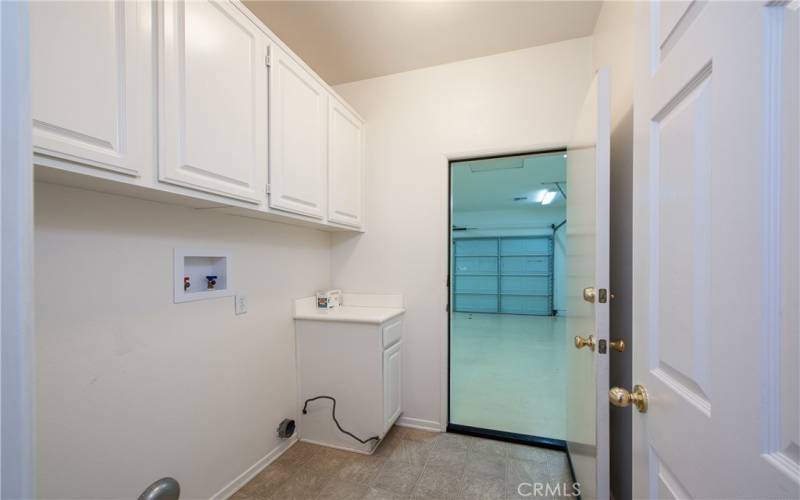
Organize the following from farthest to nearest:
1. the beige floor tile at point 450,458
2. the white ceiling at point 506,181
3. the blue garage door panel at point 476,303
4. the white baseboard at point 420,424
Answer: the blue garage door panel at point 476,303
the white ceiling at point 506,181
the white baseboard at point 420,424
the beige floor tile at point 450,458

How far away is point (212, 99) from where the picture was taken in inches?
46.6

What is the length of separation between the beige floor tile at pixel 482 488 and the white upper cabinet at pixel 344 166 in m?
1.75

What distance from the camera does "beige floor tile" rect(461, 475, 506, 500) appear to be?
1.56 m

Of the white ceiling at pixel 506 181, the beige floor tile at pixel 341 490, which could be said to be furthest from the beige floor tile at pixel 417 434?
the white ceiling at pixel 506 181

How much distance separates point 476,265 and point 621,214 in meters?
6.77

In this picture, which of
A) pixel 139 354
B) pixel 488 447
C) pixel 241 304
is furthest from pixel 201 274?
pixel 488 447

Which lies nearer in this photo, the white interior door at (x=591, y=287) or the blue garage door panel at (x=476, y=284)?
the white interior door at (x=591, y=287)

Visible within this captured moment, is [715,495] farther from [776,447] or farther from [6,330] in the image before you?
[6,330]

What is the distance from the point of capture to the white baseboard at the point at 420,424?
2.19 metres

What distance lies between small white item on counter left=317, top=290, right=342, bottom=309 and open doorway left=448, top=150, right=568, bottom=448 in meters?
0.95

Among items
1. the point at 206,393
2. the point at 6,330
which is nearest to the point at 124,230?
the point at 206,393

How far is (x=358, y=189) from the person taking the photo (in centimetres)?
232

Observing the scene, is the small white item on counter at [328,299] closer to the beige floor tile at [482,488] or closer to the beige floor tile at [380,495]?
the beige floor tile at [380,495]

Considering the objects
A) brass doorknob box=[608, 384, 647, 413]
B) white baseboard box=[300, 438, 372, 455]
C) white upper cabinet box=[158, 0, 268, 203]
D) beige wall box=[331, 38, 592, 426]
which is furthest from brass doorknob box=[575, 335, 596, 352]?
white upper cabinet box=[158, 0, 268, 203]
